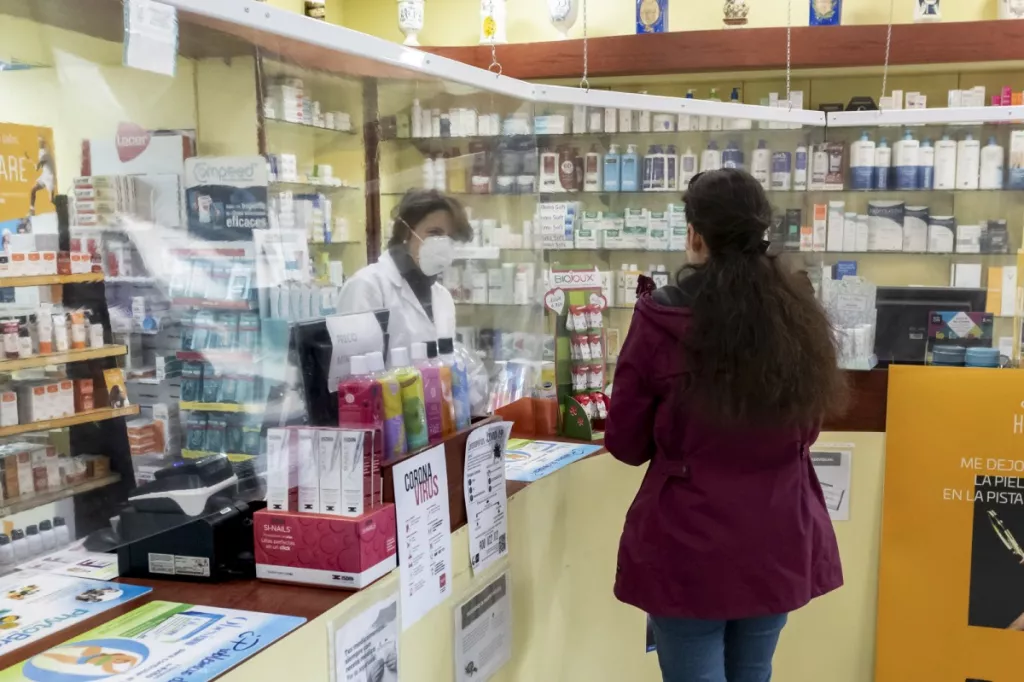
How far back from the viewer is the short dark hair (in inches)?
115

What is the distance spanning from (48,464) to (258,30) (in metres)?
1.38

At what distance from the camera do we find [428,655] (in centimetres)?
184

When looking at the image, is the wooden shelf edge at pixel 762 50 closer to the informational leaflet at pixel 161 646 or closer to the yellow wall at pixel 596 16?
the yellow wall at pixel 596 16

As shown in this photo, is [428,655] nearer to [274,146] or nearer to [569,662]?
[569,662]

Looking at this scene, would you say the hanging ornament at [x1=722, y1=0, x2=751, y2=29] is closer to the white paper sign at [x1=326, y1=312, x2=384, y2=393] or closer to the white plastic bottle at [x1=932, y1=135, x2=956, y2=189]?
the white plastic bottle at [x1=932, y1=135, x2=956, y2=189]

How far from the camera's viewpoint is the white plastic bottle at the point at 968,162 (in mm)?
4152

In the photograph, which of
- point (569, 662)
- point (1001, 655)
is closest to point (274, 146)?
point (569, 662)

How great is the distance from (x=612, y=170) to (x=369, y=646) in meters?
3.34

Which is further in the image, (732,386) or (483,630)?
(483,630)

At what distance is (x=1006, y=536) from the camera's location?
2.65 metres

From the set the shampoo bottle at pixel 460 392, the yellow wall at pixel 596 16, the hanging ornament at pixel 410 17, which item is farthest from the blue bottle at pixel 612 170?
the shampoo bottle at pixel 460 392

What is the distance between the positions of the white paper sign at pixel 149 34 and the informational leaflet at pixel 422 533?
86 cm

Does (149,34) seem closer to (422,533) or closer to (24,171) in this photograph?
(24,171)

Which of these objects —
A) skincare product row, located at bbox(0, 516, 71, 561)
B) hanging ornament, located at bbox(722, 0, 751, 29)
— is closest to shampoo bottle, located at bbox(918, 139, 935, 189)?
hanging ornament, located at bbox(722, 0, 751, 29)
